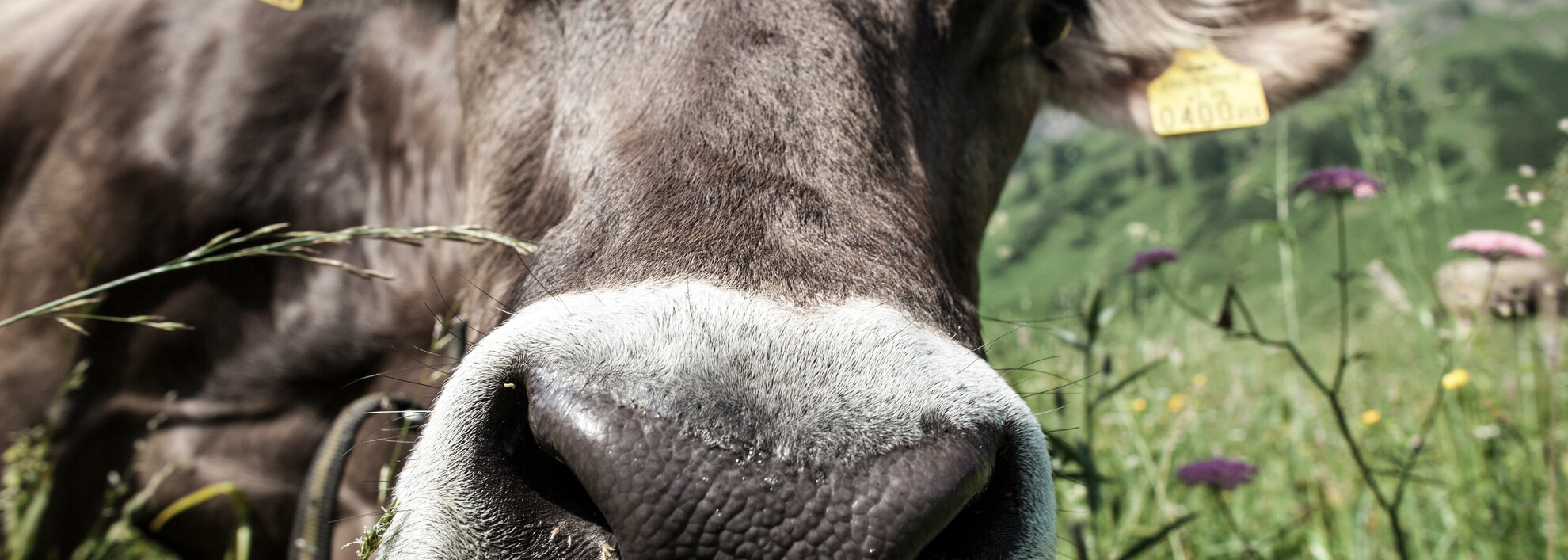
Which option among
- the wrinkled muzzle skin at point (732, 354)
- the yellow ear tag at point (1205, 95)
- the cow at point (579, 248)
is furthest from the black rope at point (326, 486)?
the yellow ear tag at point (1205, 95)

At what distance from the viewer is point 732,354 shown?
1072 millimetres

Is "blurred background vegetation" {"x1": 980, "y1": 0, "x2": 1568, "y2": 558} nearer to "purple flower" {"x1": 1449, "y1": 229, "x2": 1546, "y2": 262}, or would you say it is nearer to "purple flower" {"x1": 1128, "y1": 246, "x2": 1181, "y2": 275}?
"purple flower" {"x1": 1449, "y1": 229, "x2": 1546, "y2": 262}

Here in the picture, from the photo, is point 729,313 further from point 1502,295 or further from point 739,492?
point 1502,295

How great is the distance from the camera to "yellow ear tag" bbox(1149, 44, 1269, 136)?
2.88m

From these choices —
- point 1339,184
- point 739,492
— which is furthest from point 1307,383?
point 739,492

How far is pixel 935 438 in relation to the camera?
1.08 m

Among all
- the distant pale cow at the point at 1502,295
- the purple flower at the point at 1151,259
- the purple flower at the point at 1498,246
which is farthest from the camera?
the purple flower at the point at 1151,259

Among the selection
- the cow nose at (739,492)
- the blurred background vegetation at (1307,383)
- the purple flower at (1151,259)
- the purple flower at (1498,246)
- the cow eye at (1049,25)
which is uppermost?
the cow eye at (1049,25)

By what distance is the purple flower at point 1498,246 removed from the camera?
2.06 meters

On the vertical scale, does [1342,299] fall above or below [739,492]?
below

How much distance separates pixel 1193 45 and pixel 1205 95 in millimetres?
204

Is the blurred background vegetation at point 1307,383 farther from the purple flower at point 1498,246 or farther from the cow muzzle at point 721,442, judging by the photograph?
the cow muzzle at point 721,442

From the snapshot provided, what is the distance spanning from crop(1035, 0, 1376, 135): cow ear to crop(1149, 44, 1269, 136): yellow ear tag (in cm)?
6

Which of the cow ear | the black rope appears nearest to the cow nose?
the black rope
